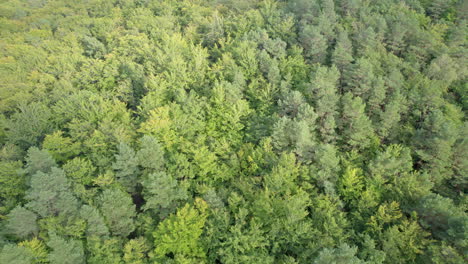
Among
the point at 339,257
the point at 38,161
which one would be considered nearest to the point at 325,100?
the point at 339,257

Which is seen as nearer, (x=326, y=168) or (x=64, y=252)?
(x=64, y=252)

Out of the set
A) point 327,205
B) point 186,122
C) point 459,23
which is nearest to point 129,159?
point 186,122

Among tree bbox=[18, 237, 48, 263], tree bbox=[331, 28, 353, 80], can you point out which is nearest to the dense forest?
tree bbox=[18, 237, 48, 263]

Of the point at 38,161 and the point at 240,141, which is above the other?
the point at 38,161

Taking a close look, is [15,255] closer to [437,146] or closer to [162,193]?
[162,193]

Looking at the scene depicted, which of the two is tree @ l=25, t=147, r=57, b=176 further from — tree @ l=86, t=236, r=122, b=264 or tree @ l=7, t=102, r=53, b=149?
tree @ l=86, t=236, r=122, b=264
